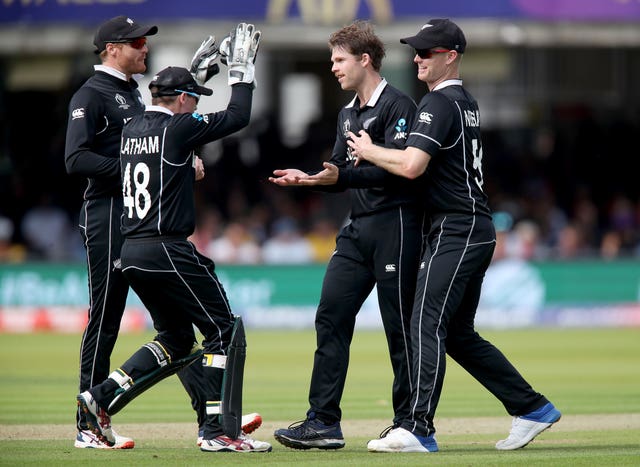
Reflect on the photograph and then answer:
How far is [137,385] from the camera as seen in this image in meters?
7.33

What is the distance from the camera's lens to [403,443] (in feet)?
22.9

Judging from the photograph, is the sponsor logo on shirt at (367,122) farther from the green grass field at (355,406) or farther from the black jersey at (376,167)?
the green grass field at (355,406)

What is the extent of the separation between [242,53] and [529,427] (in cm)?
287

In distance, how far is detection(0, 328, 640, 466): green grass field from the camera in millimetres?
6945

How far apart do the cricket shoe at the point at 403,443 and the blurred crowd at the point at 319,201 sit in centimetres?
1273

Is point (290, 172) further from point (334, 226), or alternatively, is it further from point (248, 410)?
point (334, 226)

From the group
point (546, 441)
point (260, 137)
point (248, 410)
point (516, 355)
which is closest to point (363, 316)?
point (516, 355)

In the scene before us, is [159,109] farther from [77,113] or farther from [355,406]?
[355,406]

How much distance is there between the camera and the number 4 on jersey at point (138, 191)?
7.15 m

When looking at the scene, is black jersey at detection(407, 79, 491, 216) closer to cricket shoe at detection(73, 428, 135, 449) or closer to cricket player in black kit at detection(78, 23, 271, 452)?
cricket player in black kit at detection(78, 23, 271, 452)

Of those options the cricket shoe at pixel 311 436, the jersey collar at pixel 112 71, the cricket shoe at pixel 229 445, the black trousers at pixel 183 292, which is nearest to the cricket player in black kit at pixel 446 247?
the cricket shoe at pixel 311 436

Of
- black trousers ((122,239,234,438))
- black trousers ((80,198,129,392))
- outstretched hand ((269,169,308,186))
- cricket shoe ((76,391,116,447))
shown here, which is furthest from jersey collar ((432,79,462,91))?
cricket shoe ((76,391,116,447))

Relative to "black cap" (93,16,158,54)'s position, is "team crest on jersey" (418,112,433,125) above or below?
below

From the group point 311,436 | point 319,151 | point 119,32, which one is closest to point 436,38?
point 119,32
